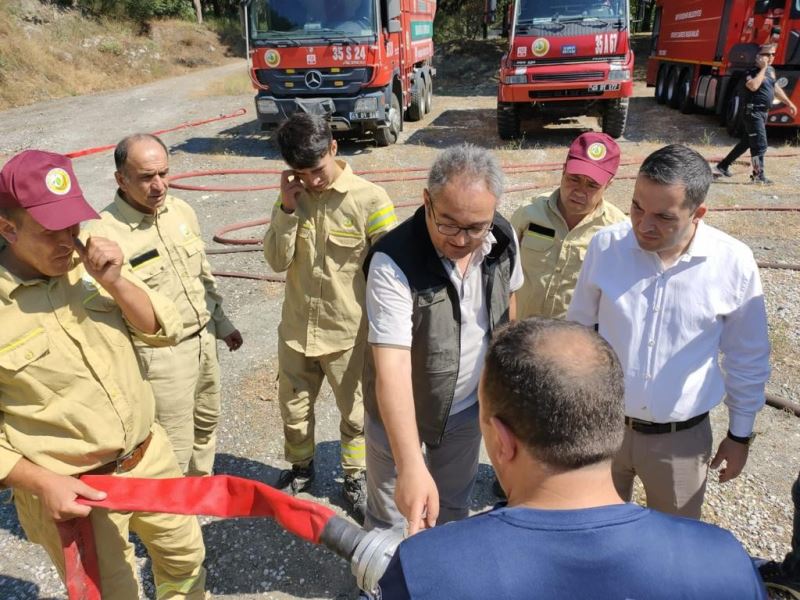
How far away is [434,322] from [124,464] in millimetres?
1215

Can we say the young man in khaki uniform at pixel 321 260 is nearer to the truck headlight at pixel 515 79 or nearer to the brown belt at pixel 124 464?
the brown belt at pixel 124 464

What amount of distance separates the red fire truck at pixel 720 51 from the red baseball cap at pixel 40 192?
9.36 m

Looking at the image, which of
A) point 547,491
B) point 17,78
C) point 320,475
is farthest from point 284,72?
point 17,78

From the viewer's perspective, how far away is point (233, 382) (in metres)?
4.30

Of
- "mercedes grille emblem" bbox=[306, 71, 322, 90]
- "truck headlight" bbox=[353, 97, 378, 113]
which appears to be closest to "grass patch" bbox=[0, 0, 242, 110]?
"mercedes grille emblem" bbox=[306, 71, 322, 90]

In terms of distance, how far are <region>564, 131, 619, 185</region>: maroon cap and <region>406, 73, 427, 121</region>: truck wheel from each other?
1137cm

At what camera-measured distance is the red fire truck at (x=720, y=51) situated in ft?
31.6

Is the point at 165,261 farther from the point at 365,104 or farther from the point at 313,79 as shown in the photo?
the point at 313,79

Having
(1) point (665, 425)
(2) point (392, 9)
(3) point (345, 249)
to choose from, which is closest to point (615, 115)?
(2) point (392, 9)

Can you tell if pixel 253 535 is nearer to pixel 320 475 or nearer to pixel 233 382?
pixel 320 475

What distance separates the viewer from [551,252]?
111 inches

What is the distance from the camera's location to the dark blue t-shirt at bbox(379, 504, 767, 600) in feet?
2.98

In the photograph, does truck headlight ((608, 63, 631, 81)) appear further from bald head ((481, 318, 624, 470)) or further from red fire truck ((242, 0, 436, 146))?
bald head ((481, 318, 624, 470))

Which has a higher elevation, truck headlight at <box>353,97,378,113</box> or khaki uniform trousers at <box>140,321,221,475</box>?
truck headlight at <box>353,97,378,113</box>
